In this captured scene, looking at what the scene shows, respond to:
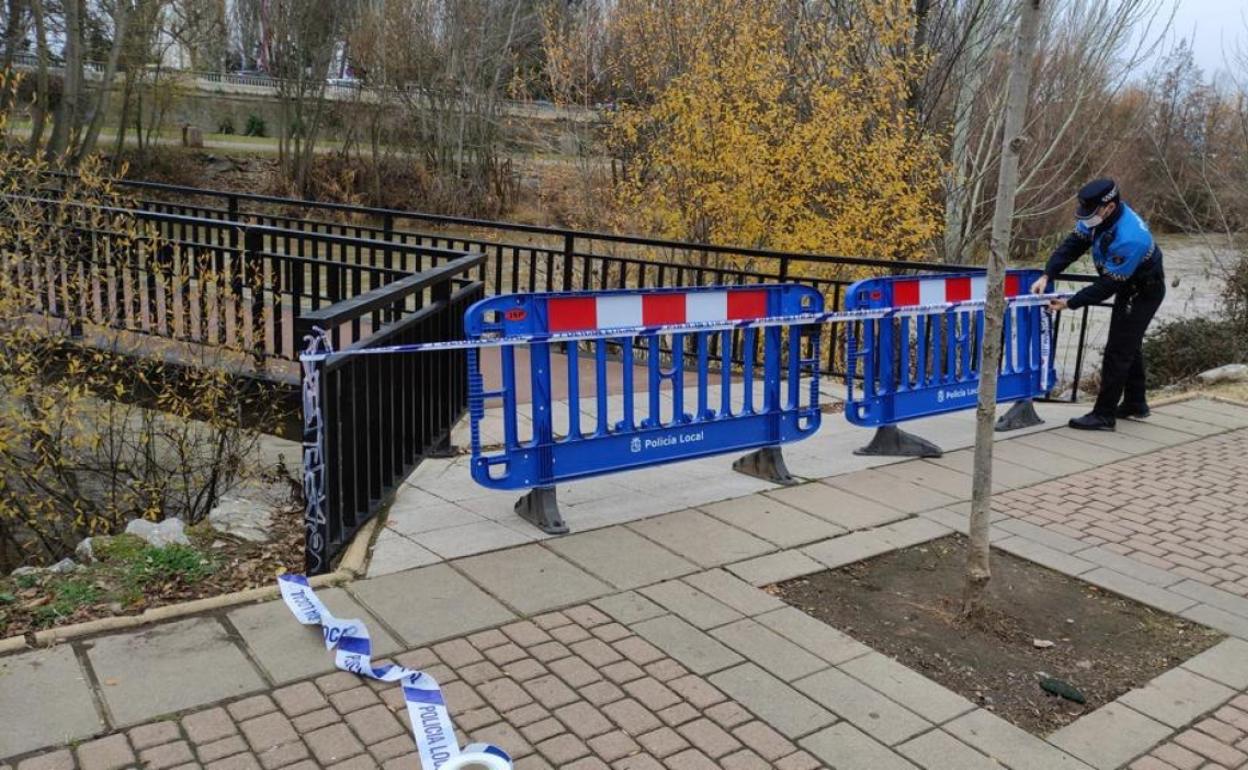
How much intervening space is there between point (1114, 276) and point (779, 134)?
504 centimetres

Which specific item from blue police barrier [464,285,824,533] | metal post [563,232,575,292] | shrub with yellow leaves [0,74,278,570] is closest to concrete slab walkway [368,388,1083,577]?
blue police barrier [464,285,824,533]

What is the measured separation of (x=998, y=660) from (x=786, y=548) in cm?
118

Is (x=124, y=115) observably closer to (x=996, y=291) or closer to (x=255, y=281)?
(x=255, y=281)

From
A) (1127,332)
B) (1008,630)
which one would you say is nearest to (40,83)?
(1127,332)

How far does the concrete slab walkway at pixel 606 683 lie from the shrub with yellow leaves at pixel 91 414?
72.6 inches

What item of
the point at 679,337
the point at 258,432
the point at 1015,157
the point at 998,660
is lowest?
the point at 998,660

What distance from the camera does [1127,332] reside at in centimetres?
715

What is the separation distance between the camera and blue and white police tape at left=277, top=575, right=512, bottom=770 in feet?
9.36

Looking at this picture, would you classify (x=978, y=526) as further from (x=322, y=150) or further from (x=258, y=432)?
(x=322, y=150)

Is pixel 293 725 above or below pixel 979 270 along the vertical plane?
below

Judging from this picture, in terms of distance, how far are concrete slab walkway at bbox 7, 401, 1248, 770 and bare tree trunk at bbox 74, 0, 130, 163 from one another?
20.5 meters

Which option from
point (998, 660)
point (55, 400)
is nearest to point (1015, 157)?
point (998, 660)

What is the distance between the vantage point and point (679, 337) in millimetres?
5176

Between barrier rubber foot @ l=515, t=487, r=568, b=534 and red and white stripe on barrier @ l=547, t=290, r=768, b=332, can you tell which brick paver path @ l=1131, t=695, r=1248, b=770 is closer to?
barrier rubber foot @ l=515, t=487, r=568, b=534
